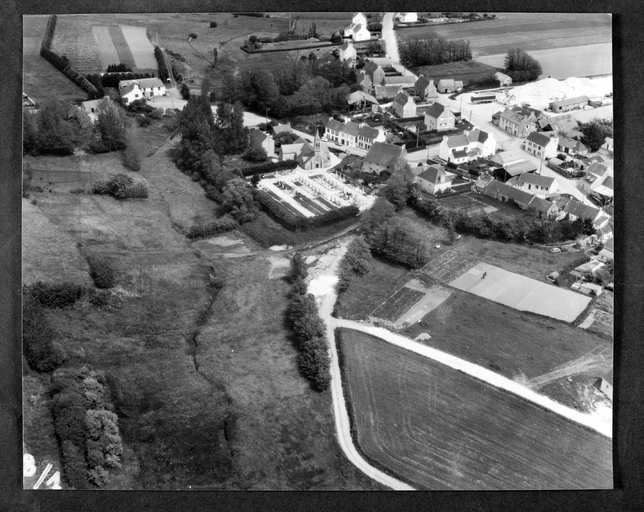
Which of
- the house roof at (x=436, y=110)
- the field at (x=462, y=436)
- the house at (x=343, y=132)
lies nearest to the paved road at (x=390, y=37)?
the house roof at (x=436, y=110)

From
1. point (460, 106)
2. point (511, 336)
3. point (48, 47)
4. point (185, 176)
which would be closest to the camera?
point (511, 336)

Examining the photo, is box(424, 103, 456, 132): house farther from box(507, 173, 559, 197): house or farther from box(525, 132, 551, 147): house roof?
box(507, 173, 559, 197): house

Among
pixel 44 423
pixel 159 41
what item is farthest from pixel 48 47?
pixel 44 423

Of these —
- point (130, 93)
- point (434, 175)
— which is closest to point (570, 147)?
point (434, 175)

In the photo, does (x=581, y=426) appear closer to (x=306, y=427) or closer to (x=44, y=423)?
(x=306, y=427)

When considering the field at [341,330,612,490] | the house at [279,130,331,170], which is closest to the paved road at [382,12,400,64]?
the house at [279,130,331,170]

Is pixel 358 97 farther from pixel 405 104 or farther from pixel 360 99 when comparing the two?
pixel 405 104

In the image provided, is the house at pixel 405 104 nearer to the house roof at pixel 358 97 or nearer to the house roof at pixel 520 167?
the house roof at pixel 358 97
